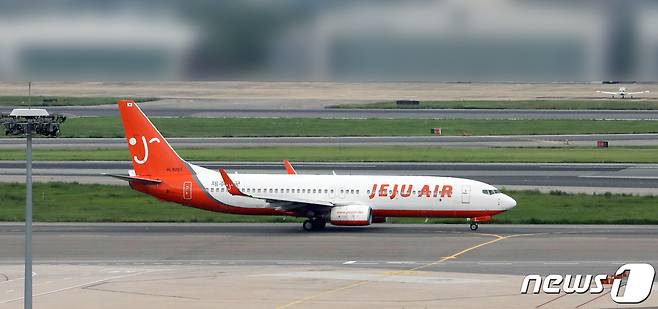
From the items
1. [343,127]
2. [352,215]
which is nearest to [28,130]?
[352,215]

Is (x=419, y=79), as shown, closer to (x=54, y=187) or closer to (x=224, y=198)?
(x=224, y=198)

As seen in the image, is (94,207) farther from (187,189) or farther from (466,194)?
(466,194)

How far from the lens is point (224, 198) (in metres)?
50.1

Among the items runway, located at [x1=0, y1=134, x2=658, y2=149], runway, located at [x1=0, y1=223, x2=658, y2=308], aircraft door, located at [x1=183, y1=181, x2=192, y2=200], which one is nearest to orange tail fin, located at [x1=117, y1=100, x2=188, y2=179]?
aircraft door, located at [x1=183, y1=181, x2=192, y2=200]

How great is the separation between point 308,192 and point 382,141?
39.7 meters

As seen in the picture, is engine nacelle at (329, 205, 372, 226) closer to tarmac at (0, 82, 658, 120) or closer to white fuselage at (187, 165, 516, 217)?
white fuselage at (187, 165, 516, 217)

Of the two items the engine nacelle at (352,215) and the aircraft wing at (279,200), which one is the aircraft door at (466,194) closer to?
the engine nacelle at (352,215)

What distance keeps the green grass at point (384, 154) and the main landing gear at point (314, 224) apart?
26.2m

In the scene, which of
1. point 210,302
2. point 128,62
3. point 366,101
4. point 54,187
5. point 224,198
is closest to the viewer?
point 128,62

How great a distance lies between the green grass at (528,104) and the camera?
12156cm

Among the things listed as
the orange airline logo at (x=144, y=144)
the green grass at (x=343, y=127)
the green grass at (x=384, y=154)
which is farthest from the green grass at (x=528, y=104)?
the orange airline logo at (x=144, y=144)

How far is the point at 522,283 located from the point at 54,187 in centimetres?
3312

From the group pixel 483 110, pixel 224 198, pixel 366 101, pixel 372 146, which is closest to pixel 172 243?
pixel 224 198

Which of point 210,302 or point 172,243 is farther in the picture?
point 172,243
